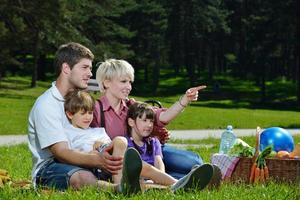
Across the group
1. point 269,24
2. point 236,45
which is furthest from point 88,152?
point 236,45

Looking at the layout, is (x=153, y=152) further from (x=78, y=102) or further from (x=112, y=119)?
(x=78, y=102)

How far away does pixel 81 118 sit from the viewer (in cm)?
638

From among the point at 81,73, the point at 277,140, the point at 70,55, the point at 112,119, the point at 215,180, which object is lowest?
the point at 277,140

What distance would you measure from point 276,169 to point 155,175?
1.95 meters

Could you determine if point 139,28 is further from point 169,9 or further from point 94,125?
point 94,125

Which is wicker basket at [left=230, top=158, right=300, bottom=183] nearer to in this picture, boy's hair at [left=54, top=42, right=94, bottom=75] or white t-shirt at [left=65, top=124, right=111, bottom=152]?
white t-shirt at [left=65, top=124, right=111, bottom=152]

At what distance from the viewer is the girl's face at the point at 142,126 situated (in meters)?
6.75

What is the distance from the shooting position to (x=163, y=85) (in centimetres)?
6494

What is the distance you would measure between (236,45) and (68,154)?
224 ft

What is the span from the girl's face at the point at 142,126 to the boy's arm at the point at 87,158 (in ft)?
2.70

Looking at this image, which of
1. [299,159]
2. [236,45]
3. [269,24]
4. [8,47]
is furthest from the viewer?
[236,45]

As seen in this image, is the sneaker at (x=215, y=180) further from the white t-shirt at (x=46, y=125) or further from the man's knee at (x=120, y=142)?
the white t-shirt at (x=46, y=125)

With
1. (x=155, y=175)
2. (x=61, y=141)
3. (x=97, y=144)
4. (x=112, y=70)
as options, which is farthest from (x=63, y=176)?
(x=112, y=70)

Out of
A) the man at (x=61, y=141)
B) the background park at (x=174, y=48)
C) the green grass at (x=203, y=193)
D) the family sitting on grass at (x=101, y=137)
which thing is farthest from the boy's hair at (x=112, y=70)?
the background park at (x=174, y=48)
